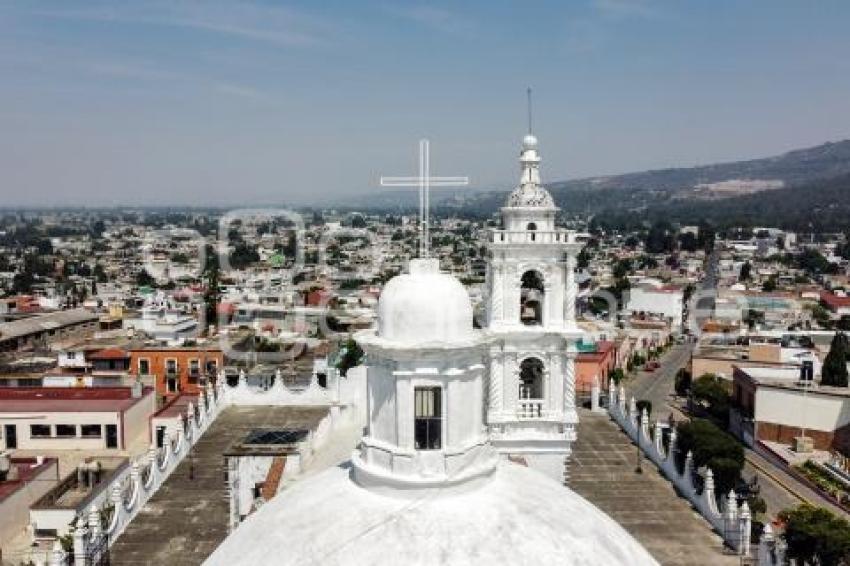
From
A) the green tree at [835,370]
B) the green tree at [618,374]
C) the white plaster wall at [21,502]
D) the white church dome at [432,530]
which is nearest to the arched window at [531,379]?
the white church dome at [432,530]

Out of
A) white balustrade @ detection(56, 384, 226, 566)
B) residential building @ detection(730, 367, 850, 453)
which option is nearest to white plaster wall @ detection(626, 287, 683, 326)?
residential building @ detection(730, 367, 850, 453)

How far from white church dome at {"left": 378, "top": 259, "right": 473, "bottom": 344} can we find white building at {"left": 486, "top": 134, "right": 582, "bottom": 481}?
13.5 m

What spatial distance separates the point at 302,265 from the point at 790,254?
85.8m

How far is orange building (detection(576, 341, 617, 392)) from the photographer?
2036 inches

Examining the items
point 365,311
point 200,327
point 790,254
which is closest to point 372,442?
point 200,327

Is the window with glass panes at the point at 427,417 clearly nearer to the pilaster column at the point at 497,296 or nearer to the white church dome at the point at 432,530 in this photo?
the white church dome at the point at 432,530

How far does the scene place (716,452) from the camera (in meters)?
35.9

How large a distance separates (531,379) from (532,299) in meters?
5.23

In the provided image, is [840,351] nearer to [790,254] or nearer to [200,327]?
[200,327]

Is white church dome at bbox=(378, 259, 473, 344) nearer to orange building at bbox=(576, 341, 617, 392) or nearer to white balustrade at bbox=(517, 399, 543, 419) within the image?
white balustrade at bbox=(517, 399, 543, 419)

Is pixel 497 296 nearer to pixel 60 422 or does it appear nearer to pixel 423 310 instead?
pixel 423 310

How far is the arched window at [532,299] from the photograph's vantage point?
81.3 ft

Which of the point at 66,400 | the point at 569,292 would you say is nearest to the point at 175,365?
the point at 66,400

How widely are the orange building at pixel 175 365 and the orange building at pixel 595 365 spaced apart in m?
21.5
